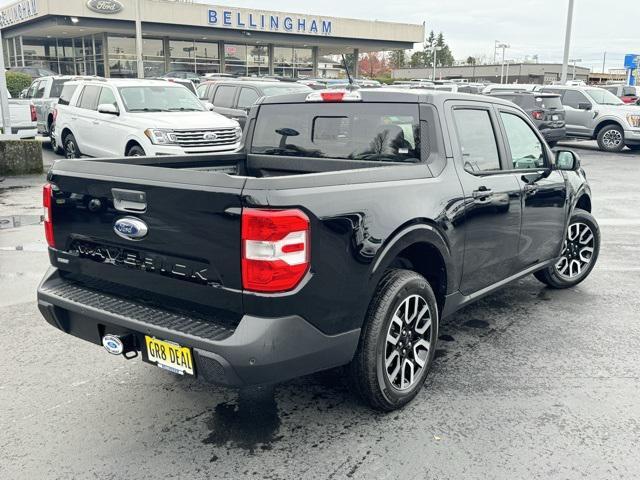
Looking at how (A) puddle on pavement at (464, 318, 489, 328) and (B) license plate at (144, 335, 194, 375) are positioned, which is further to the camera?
(A) puddle on pavement at (464, 318, 489, 328)

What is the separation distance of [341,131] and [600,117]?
17577 mm

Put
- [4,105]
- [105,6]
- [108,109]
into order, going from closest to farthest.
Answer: [108,109]
[4,105]
[105,6]

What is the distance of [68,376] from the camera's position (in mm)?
4074

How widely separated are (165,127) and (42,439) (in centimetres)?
833

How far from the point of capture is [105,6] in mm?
37531

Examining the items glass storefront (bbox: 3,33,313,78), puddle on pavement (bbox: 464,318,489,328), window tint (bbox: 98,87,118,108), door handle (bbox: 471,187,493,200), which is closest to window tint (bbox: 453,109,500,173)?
door handle (bbox: 471,187,493,200)

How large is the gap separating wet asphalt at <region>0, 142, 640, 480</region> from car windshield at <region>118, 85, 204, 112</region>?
7576 mm

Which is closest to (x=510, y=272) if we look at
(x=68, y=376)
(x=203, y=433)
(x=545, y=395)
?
(x=545, y=395)

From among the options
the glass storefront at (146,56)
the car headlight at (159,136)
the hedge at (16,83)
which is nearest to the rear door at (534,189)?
the car headlight at (159,136)

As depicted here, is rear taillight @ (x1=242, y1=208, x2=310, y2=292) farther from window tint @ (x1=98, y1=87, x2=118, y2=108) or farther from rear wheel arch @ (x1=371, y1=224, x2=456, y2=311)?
window tint @ (x1=98, y1=87, x2=118, y2=108)

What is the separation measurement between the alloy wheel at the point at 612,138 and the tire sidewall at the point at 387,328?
1781 centimetres

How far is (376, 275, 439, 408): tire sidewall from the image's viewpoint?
3.41 metres

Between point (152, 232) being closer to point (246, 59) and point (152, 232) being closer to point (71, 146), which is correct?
point (71, 146)

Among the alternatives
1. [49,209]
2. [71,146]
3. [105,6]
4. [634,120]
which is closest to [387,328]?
[49,209]
